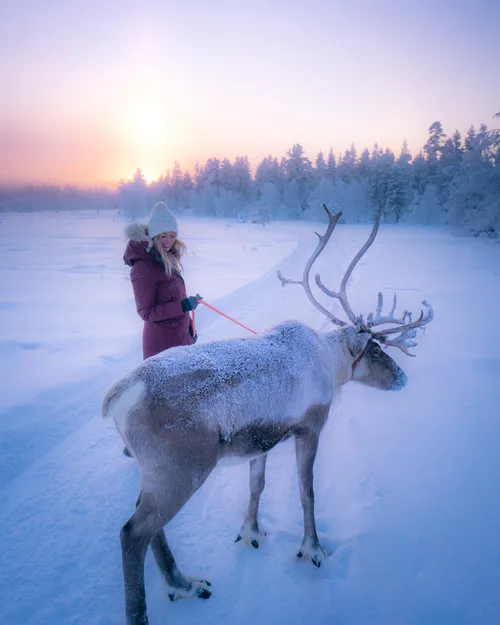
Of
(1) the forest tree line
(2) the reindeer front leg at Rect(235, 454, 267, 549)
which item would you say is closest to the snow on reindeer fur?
(2) the reindeer front leg at Rect(235, 454, 267, 549)

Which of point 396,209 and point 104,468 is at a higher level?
point 396,209

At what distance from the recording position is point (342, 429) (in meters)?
4.04

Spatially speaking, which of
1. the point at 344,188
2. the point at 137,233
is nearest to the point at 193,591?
the point at 137,233

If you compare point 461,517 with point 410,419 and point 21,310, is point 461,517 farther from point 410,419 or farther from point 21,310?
point 21,310

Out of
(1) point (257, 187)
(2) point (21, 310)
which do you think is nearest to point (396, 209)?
(1) point (257, 187)

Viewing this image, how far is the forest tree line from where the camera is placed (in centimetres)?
3042

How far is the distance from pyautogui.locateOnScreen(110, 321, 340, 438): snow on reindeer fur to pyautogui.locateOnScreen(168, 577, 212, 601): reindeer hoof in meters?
1.10

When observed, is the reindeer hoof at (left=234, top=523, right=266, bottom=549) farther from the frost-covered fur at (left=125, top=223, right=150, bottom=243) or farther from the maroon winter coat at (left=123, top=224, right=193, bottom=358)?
the frost-covered fur at (left=125, top=223, right=150, bottom=243)

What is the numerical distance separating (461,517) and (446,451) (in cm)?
89

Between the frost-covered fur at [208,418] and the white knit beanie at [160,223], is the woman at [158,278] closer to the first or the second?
the white knit beanie at [160,223]

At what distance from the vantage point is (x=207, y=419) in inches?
79.3

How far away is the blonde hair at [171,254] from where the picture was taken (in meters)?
3.23

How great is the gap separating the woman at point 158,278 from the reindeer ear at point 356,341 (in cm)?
157

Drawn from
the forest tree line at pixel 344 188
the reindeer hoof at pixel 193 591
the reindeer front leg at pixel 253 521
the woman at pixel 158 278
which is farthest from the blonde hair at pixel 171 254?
the forest tree line at pixel 344 188
